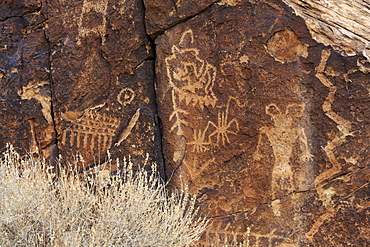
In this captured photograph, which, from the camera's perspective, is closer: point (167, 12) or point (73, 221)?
point (73, 221)

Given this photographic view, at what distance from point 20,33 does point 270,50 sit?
2.24m

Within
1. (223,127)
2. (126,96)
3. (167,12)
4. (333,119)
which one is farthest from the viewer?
(126,96)

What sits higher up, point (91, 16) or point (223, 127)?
point (91, 16)

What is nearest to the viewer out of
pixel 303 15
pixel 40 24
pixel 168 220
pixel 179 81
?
pixel 168 220

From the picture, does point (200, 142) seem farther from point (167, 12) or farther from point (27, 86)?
point (27, 86)

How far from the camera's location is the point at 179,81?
371cm

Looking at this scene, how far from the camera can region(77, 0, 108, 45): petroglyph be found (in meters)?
3.95

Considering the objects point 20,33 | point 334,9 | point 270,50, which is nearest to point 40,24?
point 20,33

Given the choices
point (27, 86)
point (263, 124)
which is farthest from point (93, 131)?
point (263, 124)

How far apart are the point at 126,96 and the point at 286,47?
1.32 meters

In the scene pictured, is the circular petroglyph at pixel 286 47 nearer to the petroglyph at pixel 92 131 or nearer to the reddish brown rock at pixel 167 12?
the reddish brown rock at pixel 167 12

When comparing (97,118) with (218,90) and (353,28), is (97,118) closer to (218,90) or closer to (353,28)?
(218,90)

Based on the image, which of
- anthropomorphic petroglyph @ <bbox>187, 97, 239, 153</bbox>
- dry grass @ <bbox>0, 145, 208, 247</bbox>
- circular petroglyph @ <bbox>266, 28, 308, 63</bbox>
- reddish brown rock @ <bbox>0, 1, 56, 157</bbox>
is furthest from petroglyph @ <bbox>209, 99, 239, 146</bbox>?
reddish brown rock @ <bbox>0, 1, 56, 157</bbox>

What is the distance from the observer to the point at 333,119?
10.9 feet
